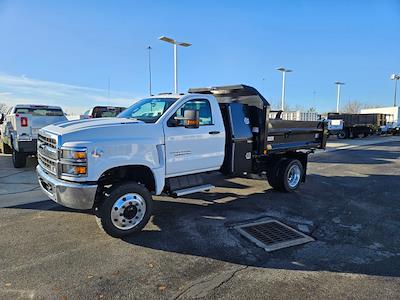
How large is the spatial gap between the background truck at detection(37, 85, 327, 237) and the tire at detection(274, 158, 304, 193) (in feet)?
0.35

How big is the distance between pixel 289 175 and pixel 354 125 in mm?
27127

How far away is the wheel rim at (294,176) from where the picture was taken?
7516 millimetres

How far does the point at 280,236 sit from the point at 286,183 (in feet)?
9.21

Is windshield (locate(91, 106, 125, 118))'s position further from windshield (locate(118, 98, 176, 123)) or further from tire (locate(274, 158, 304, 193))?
tire (locate(274, 158, 304, 193))

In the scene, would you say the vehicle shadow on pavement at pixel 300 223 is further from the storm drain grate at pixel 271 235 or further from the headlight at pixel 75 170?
the headlight at pixel 75 170

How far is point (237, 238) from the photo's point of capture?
4.56 meters

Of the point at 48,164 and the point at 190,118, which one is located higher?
the point at 190,118

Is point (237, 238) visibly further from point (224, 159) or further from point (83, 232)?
point (83, 232)

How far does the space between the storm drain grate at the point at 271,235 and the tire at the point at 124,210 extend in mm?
1573

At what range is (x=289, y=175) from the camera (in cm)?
750

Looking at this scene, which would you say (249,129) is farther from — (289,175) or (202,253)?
(202,253)

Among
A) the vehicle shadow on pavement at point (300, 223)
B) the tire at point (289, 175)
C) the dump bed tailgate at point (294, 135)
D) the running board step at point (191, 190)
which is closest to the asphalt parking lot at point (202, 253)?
the vehicle shadow on pavement at point (300, 223)

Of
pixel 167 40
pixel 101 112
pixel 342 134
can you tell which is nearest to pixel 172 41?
pixel 167 40

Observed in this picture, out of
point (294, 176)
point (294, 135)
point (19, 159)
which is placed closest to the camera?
point (294, 135)
